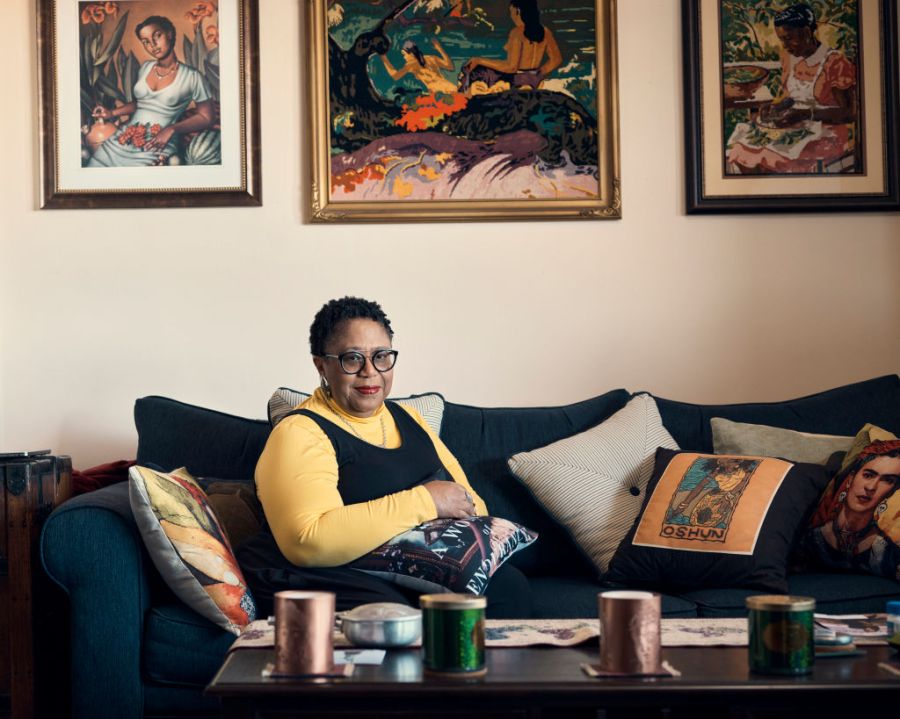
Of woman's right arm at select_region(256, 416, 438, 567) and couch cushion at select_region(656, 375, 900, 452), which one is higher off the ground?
couch cushion at select_region(656, 375, 900, 452)

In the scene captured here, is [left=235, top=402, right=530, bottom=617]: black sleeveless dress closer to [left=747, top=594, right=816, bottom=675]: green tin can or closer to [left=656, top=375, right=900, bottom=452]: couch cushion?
[left=656, top=375, right=900, bottom=452]: couch cushion

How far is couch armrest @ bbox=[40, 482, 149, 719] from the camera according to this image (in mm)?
2139

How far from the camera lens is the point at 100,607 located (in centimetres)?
214

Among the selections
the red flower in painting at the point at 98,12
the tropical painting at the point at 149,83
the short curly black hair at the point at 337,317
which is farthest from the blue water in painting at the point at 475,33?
the short curly black hair at the point at 337,317

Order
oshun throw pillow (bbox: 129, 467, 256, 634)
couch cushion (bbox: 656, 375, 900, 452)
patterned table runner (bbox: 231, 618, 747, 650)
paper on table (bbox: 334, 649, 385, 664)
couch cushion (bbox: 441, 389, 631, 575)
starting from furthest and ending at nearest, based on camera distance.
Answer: couch cushion (bbox: 656, 375, 900, 452), couch cushion (bbox: 441, 389, 631, 575), oshun throw pillow (bbox: 129, 467, 256, 634), patterned table runner (bbox: 231, 618, 747, 650), paper on table (bbox: 334, 649, 385, 664)

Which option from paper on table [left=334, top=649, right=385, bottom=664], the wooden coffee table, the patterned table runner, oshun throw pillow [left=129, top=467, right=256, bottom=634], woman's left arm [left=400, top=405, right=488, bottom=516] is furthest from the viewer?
woman's left arm [left=400, top=405, right=488, bottom=516]

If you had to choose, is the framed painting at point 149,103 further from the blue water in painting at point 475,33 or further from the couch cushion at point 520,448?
the couch cushion at point 520,448

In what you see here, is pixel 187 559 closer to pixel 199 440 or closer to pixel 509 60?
pixel 199 440

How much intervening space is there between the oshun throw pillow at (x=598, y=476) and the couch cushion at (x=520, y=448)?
0.07m

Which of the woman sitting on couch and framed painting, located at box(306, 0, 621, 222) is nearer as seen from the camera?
the woman sitting on couch

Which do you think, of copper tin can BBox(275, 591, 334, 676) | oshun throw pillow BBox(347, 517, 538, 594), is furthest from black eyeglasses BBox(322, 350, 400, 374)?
copper tin can BBox(275, 591, 334, 676)

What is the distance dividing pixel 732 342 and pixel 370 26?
1.50 metres

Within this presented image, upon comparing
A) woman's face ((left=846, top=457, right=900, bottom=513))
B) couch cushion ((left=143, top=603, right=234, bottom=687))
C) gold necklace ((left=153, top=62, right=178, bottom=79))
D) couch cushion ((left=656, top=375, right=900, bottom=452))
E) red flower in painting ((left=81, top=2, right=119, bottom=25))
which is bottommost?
couch cushion ((left=143, top=603, right=234, bottom=687))

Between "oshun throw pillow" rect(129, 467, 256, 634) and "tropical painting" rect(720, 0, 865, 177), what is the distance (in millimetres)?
2006
